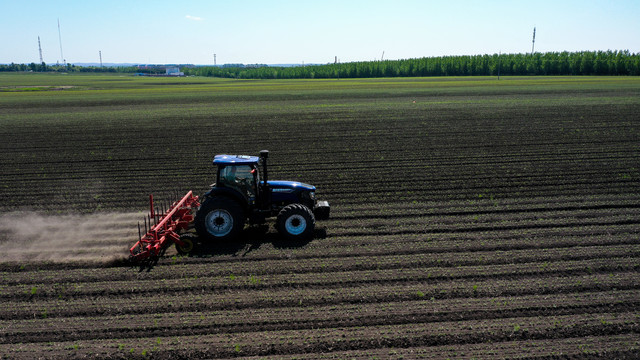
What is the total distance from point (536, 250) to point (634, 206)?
526cm

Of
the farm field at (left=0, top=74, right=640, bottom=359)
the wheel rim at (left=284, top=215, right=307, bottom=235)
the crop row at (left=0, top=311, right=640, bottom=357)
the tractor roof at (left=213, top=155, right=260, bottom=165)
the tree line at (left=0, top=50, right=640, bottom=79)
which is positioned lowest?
the crop row at (left=0, top=311, right=640, bottom=357)

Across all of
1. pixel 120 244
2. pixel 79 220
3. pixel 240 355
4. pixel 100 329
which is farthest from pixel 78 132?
pixel 240 355

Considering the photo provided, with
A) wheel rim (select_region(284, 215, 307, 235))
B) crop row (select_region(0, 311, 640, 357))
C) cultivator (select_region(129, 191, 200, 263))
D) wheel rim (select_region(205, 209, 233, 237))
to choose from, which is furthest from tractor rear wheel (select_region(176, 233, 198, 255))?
crop row (select_region(0, 311, 640, 357))

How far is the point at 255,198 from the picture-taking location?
10.8m

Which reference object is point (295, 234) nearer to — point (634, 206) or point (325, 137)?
point (634, 206)

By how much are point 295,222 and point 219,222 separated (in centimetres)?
176

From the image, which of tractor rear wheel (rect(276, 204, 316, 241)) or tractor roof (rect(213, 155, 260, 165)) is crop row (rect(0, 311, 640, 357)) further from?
tractor roof (rect(213, 155, 260, 165))

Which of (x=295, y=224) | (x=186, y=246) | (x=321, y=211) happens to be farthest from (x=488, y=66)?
(x=186, y=246)

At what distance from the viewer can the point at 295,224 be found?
35.2ft

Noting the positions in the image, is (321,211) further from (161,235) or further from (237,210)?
(161,235)

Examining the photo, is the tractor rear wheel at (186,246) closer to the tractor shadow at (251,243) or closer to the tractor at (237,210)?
the tractor at (237,210)

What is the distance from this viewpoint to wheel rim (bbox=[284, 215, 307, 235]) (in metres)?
10.6

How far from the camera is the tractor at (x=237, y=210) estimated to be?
10.3 meters

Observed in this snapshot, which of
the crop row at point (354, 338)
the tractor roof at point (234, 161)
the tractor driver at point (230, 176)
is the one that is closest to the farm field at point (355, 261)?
the crop row at point (354, 338)
